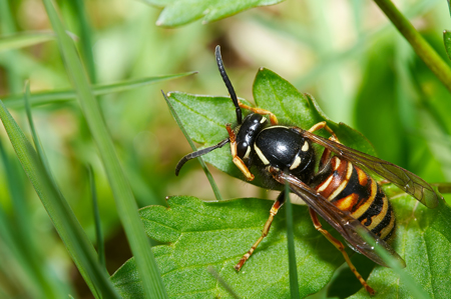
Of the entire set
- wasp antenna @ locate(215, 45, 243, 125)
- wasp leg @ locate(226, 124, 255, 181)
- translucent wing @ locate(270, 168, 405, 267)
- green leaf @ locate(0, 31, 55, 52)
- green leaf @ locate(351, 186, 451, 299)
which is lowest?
green leaf @ locate(351, 186, 451, 299)

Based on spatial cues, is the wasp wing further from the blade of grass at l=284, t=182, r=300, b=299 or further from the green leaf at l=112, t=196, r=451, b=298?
the blade of grass at l=284, t=182, r=300, b=299

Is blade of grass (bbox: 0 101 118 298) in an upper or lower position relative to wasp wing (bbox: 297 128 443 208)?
upper

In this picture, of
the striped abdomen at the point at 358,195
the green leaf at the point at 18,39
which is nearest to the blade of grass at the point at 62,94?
the green leaf at the point at 18,39

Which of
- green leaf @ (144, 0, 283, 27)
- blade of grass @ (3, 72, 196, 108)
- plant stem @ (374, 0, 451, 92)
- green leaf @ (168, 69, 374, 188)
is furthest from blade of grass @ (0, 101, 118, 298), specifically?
plant stem @ (374, 0, 451, 92)

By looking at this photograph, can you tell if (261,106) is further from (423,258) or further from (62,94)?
(62,94)

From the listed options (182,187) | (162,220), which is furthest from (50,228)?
(162,220)

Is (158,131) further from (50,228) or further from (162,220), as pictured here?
(162,220)

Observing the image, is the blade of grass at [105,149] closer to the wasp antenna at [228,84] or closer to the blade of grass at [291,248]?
the blade of grass at [291,248]
